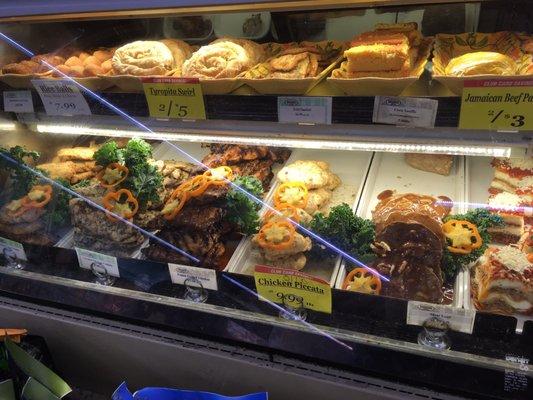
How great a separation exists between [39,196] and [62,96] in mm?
709

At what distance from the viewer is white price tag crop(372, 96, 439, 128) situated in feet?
4.94

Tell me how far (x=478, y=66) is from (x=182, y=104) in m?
1.02

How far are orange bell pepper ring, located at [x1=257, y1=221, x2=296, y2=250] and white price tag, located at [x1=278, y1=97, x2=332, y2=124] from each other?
61 centimetres

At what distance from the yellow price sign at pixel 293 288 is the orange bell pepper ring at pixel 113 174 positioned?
0.99 metres

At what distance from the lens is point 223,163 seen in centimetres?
272

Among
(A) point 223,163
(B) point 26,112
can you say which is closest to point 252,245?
(A) point 223,163

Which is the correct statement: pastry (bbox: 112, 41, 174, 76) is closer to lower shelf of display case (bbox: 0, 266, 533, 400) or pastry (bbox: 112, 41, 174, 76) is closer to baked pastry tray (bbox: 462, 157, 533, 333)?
lower shelf of display case (bbox: 0, 266, 533, 400)

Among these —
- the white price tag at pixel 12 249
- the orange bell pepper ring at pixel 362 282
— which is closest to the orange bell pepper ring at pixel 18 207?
the white price tag at pixel 12 249

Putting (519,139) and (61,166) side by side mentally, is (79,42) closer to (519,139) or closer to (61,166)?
(61,166)

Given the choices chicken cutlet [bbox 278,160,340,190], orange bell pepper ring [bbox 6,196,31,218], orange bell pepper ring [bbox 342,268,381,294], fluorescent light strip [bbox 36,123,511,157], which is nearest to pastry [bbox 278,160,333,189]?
chicken cutlet [bbox 278,160,340,190]

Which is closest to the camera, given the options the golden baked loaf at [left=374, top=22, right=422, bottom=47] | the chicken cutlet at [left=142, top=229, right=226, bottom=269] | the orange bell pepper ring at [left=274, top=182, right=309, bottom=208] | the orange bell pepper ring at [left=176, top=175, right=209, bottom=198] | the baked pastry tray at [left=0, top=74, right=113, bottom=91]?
the golden baked loaf at [left=374, top=22, right=422, bottom=47]

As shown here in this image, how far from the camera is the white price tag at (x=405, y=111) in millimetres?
1507

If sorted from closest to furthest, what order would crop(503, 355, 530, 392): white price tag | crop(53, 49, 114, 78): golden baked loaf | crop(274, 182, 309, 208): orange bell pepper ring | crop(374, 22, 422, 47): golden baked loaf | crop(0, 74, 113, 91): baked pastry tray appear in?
crop(503, 355, 530, 392): white price tag
crop(374, 22, 422, 47): golden baked loaf
crop(0, 74, 113, 91): baked pastry tray
crop(53, 49, 114, 78): golden baked loaf
crop(274, 182, 309, 208): orange bell pepper ring

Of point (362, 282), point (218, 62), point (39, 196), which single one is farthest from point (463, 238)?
point (39, 196)
